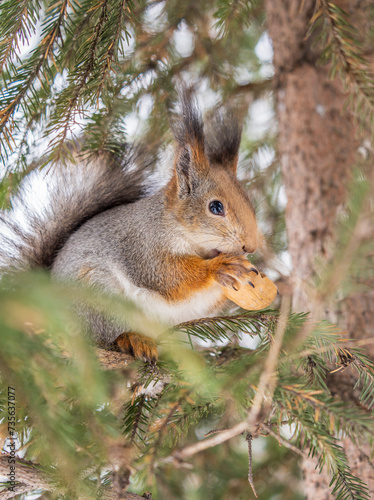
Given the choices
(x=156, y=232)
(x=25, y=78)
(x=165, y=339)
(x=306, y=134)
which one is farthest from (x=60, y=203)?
(x=306, y=134)

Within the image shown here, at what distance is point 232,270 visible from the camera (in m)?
1.09

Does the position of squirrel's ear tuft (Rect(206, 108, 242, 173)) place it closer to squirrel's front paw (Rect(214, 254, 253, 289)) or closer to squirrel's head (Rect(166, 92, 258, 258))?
squirrel's head (Rect(166, 92, 258, 258))

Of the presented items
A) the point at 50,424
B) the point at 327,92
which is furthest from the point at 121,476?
the point at 327,92

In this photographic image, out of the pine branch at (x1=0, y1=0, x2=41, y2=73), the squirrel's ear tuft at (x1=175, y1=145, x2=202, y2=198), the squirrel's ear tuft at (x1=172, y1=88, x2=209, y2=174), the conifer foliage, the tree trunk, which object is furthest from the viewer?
the tree trunk

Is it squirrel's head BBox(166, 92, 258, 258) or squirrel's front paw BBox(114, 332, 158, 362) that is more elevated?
squirrel's head BBox(166, 92, 258, 258)

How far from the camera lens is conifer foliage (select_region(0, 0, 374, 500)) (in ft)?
1.94

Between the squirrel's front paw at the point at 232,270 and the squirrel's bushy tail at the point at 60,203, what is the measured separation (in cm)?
50

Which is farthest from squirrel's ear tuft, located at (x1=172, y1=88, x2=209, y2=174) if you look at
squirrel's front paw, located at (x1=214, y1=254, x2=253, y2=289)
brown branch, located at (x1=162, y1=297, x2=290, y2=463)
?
brown branch, located at (x1=162, y1=297, x2=290, y2=463)

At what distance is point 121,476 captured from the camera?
816 mm

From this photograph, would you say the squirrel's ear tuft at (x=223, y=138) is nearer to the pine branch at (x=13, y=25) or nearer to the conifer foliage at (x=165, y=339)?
the conifer foliage at (x=165, y=339)

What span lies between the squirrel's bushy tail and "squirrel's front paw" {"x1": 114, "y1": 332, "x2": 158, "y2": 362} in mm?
342

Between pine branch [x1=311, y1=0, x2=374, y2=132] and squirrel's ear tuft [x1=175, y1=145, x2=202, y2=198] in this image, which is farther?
squirrel's ear tuft [x1=175, y1=145, x2=202, y2=198]

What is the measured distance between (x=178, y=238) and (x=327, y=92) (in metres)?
0.78

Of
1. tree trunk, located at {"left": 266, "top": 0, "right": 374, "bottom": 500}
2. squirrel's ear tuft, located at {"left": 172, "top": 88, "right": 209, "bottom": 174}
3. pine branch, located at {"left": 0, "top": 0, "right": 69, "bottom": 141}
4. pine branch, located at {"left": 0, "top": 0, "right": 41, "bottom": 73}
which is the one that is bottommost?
tree trunk, located at {"left": 266, "top": 0, "right": 374, "bottom": 500}
